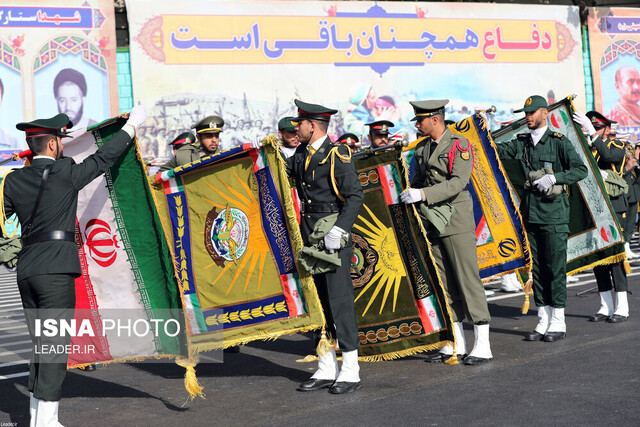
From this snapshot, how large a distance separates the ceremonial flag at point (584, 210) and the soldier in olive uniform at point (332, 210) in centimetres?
286

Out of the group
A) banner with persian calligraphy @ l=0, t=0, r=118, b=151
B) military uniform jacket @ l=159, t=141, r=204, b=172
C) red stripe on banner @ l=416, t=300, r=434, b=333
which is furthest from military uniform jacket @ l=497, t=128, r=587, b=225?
banner with persian calligraphy @ l=0, t=0, r=118, b=151

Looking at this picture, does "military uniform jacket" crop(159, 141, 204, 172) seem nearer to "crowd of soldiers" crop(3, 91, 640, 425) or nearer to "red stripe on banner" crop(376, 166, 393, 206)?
"crowd of soldiers" crop(3, 91, 640, 425)

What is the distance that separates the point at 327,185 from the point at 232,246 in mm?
960

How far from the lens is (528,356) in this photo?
6.54 m

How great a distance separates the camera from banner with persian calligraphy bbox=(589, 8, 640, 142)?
26.7 metres

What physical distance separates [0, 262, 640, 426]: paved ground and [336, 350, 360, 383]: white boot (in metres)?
0.14

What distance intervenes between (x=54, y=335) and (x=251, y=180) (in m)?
1.99

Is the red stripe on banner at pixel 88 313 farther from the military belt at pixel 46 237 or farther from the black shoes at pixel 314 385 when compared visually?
the black shoes at pixel 314 385

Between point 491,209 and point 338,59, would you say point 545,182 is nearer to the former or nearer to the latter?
point 491,209

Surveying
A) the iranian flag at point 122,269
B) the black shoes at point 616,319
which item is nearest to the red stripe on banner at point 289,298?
the iranian flag at point 122,269

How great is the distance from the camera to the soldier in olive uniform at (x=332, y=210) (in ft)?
18.8

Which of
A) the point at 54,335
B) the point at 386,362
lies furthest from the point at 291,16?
the point at 54,335

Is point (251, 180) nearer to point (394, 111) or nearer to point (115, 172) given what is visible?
point (115, 172)

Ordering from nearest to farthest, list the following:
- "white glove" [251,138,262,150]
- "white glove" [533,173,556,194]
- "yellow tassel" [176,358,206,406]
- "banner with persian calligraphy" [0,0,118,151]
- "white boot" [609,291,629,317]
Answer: "yellow tassel" [176,358,206,406], "white glove" [251,138,262,150], "white glove" [533,173,556,194], "white boot" [609,291,629,317], "banner with persian calligraphy" [0,0,118,151]
